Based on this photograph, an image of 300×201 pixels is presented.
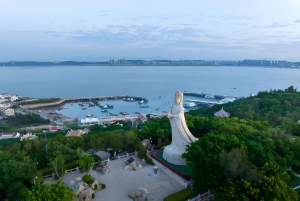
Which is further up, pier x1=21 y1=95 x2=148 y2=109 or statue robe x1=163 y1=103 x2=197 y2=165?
statue robe x1=163 y1=103 x2=197 y2=165

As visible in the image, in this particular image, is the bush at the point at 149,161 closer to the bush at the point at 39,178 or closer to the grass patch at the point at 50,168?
the grass patch at the point at 50,168

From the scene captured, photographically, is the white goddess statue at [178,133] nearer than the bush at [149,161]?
Yes

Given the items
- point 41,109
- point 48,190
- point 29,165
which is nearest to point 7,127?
point 41,109

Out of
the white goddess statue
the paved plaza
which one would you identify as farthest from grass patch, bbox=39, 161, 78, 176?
the white goddess statue

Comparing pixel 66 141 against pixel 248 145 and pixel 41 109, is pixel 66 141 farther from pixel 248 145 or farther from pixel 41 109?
pixel 41 109

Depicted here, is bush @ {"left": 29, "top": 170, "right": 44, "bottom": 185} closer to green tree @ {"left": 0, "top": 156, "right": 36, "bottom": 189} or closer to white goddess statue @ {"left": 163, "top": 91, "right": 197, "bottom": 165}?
green tree @ {"left": 0, "top": 156, "right": 36, "bottom": 189}

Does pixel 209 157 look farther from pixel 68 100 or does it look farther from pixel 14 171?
pixel 68 100

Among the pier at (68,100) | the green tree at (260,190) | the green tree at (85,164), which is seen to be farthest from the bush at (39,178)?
the pier at (68,100)
